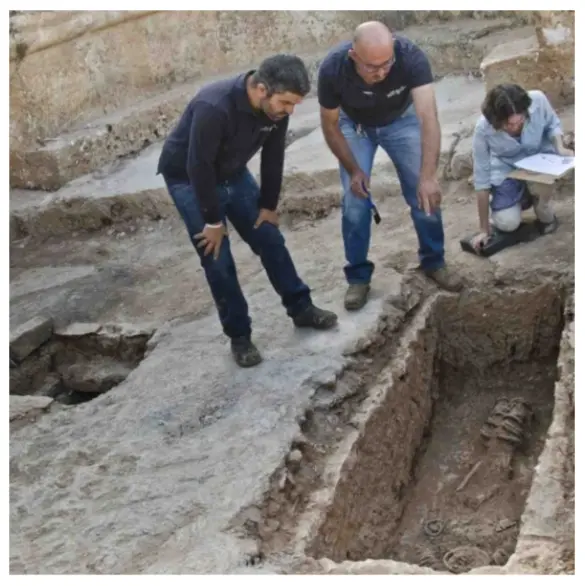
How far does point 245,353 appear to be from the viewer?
4223 mm

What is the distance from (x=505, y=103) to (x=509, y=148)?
→ 42 cm

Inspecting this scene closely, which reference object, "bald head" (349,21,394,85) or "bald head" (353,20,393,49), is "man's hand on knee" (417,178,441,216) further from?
"bald head" (353,20,393,49)

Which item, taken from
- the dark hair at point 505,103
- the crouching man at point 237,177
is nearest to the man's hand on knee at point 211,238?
the crouching man at point 237,177

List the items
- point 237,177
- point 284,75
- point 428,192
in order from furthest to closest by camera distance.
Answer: point 428,192 → point 237,177 → point 284,75

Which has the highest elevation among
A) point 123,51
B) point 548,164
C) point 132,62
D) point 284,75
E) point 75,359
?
point 284,75

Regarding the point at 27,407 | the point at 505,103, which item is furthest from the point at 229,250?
the point at 505,103

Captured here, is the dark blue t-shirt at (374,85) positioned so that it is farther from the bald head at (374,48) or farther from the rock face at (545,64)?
the rock face at (545,64)

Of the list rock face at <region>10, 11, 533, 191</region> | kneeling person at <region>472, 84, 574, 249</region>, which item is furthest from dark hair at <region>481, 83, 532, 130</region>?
rock face at <region>10, 11, 533, 191</region>

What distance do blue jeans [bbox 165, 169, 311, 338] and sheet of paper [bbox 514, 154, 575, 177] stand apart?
1450 mm

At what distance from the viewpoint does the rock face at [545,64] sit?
19.7 feet

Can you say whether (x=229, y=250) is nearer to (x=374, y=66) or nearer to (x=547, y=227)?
(x=374, y=66)

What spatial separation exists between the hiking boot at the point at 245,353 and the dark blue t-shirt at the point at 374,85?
126cm

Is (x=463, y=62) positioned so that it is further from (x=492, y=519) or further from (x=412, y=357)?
(x=492, y=519)

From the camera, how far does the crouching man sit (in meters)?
3.59
